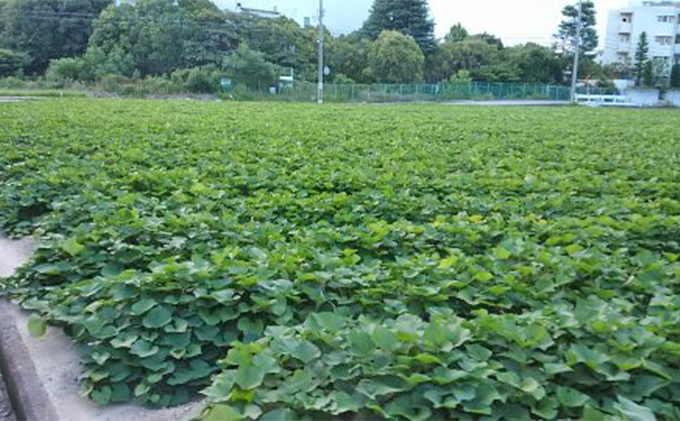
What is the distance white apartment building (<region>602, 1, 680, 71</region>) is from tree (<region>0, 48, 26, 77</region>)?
180 feet

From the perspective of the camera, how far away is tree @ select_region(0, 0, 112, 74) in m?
51.3

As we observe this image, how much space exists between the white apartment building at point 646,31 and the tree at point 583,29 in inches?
213

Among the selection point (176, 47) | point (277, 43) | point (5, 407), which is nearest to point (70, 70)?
point (176, 47)

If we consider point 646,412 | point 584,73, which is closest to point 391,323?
point 646,412

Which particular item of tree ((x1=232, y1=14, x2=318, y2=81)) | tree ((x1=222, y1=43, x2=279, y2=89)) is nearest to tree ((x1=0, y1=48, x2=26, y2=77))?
tree ((x1=232, y1=14, x2=318, y2=81))

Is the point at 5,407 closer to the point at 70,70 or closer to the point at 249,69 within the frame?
the point at 249,69

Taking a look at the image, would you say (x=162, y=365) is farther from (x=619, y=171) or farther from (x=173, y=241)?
(x=619, y=171)

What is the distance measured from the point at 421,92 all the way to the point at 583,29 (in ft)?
64.7

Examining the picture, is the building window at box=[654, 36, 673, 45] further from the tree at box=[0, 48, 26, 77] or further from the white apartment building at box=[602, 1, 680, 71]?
the tree at box=[0, 48, 26, 77]

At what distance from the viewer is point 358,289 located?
2.97 m

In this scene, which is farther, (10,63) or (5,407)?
(10,63)

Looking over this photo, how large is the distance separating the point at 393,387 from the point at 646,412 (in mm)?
831

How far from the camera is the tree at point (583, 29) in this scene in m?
57.7

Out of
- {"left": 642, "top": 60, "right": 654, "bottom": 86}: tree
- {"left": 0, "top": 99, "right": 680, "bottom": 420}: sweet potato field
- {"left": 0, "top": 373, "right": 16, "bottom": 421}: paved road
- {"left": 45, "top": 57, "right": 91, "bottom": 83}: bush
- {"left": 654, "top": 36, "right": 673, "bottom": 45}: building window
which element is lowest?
{"left": 0, "top": 373, "right": 16, "bottom": 421}: paved road
